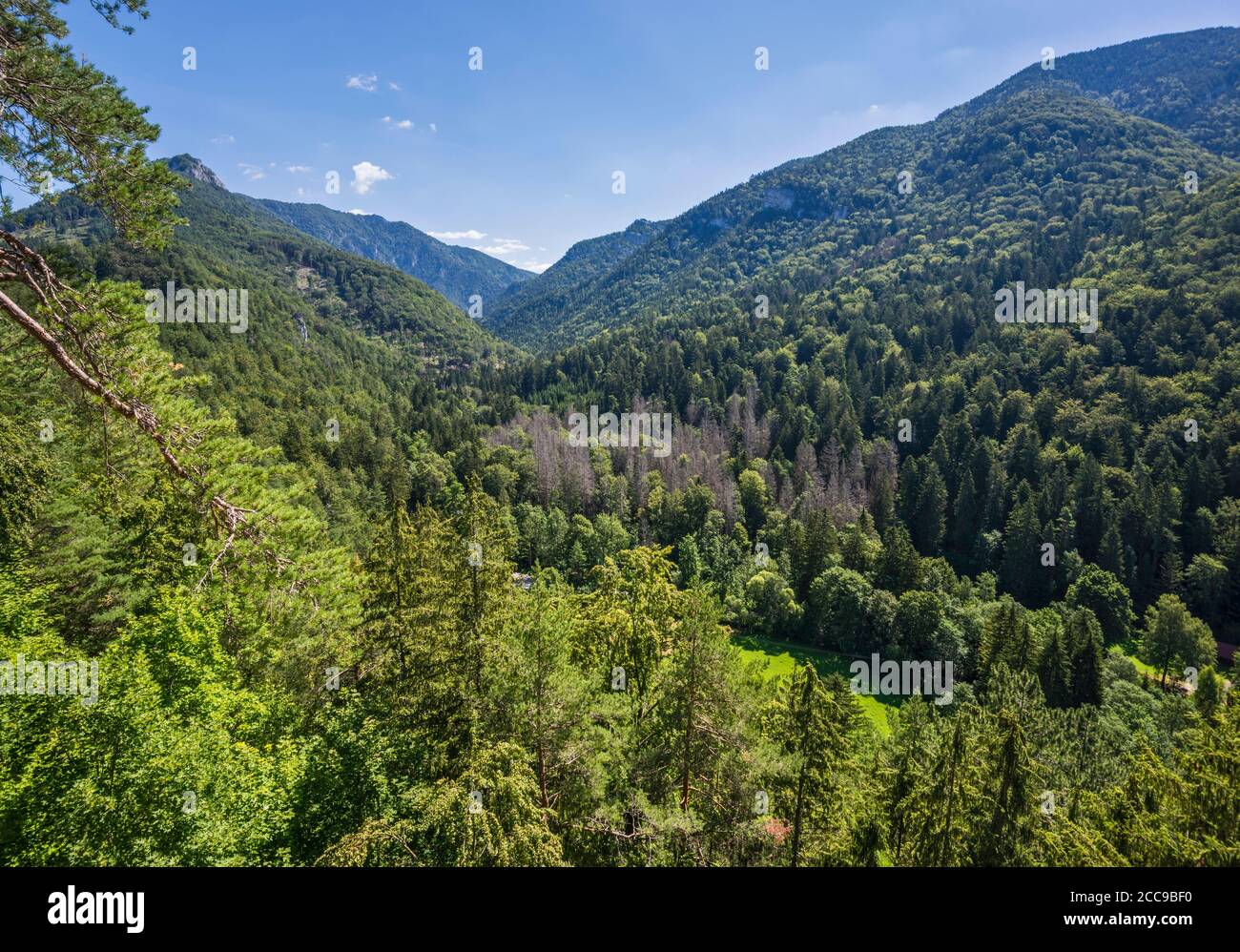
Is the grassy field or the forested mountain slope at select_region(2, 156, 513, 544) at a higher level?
the forested mountain slope at select_region(2, 156, 513, 544)

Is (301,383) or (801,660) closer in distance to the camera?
(801,660)

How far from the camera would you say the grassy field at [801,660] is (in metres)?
51.1

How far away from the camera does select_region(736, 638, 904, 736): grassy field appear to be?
51.1m

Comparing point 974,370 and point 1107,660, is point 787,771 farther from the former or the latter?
point 974,370

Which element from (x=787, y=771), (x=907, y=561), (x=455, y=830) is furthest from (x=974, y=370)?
(x=455, y=830)

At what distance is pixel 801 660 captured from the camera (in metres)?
58.3

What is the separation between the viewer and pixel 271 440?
78.8 metres
